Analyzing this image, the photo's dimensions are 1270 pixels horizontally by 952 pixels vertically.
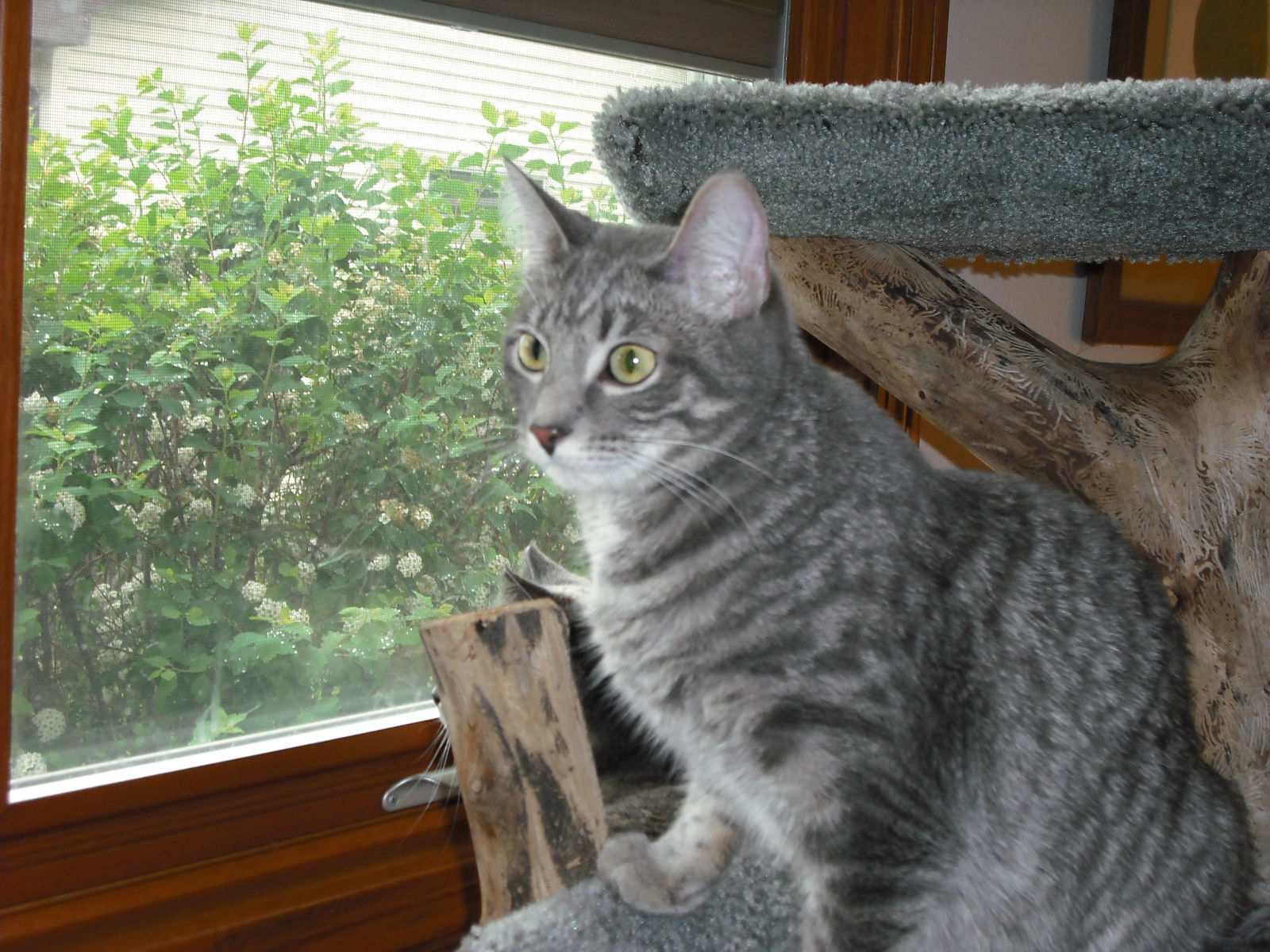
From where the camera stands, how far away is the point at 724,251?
1056mm

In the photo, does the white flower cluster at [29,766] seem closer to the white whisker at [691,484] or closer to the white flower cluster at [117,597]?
the white flower cluster at [117,597]

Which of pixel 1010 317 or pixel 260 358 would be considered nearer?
pixel 1010 317

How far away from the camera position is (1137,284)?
263cm

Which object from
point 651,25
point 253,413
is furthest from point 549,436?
point 651,25

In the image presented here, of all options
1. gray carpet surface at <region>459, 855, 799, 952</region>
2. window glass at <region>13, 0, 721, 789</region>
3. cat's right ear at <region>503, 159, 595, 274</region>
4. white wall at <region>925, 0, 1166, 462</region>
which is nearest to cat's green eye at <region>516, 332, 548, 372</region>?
cat's right ear at <region>503, 159, 595, 274</region>

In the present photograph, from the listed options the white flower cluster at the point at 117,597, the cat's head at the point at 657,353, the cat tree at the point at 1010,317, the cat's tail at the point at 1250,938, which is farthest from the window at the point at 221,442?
the cat's tail at the point at 1250,938

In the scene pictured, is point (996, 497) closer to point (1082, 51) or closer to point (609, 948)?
point (609, 948)

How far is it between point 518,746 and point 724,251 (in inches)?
22.4

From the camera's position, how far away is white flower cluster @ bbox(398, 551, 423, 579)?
76.9 inches

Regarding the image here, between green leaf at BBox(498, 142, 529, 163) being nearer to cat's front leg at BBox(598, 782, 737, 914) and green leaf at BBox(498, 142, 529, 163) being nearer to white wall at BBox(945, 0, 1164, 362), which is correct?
white wall at BBox(945, 0, 1164, 362)

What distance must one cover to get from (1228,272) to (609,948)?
3.67 feet

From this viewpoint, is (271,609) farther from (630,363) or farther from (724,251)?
(724,251)

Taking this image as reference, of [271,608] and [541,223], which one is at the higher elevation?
[541,223]

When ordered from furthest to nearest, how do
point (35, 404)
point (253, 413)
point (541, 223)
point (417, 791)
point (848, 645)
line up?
point (417, 791) < point (253, 413) < point (35, 404) < point (541, 223) < point (848, 645)
